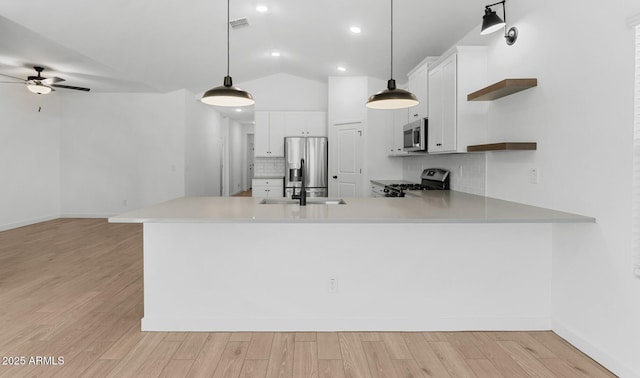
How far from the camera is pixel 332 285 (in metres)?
2.48

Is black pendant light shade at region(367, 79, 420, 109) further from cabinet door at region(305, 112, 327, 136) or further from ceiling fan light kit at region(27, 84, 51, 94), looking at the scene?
ceiling fan light kit at region(27, 84, 51, 94)

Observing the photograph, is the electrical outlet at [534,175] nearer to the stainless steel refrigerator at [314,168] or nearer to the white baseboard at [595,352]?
the white baseboard at [595,352]

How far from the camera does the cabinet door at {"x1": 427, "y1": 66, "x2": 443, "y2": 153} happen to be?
3.69 meters

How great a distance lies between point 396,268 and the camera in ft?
8.11

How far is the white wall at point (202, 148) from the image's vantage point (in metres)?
7.23

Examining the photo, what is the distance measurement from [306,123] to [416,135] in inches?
135

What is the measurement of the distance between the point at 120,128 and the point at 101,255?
351 centimetres

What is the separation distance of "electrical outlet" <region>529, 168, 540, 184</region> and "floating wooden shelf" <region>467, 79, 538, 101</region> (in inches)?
23.7

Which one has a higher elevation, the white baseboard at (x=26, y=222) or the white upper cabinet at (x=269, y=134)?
the white upper cabinet at (x=269, y=134)

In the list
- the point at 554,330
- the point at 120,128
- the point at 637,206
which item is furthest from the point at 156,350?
the point at 120,128

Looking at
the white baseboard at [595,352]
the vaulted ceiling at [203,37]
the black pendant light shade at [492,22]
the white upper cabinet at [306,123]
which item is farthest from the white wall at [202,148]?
the white baseboard at [595,352]

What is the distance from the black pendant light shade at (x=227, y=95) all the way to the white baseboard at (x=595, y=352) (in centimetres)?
261

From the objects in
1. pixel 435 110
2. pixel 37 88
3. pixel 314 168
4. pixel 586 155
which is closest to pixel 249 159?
pixel 314 168

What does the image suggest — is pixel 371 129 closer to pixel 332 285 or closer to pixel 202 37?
pixel 202 37
